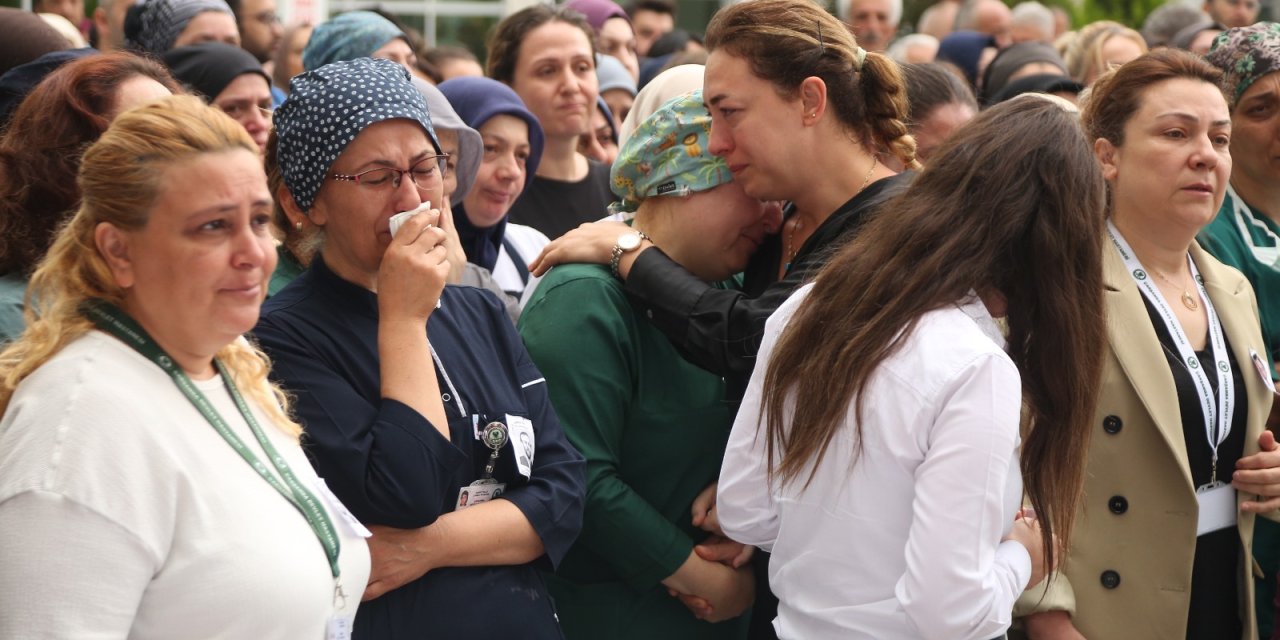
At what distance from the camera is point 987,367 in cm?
229

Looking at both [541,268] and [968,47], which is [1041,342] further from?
[968,47]

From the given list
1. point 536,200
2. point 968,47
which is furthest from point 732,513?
point 968,47

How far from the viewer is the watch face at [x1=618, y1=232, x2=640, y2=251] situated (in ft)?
10.5

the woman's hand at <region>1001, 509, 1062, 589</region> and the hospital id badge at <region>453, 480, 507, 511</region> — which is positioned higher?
the woman's hand at <region>1001, 509, 1062, 589</region>

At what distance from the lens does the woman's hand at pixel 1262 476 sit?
3.50 meters

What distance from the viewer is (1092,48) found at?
313 inches

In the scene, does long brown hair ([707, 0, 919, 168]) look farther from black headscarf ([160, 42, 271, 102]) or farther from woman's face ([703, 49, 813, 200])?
black headscarf ([160, 42, 271, 102])

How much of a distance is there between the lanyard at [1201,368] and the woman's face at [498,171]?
2.05m

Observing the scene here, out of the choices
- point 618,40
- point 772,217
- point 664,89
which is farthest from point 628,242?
point 618,40

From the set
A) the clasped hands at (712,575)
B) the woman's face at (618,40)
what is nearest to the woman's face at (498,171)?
the clasped hands at (712,575)

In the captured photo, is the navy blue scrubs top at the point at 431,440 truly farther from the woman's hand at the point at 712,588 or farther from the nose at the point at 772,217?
the nose at the point at 772,217

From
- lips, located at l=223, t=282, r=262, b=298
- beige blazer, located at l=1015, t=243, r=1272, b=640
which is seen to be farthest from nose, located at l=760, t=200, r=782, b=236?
lips, located at l=223, t=282, r=262, b=298

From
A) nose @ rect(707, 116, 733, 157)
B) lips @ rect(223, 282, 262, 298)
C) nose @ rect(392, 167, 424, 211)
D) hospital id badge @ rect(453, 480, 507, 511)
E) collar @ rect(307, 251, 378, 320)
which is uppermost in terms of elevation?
nose @ rect(707, 116, 733, 157)

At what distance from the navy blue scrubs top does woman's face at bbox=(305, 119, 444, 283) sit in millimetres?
54
